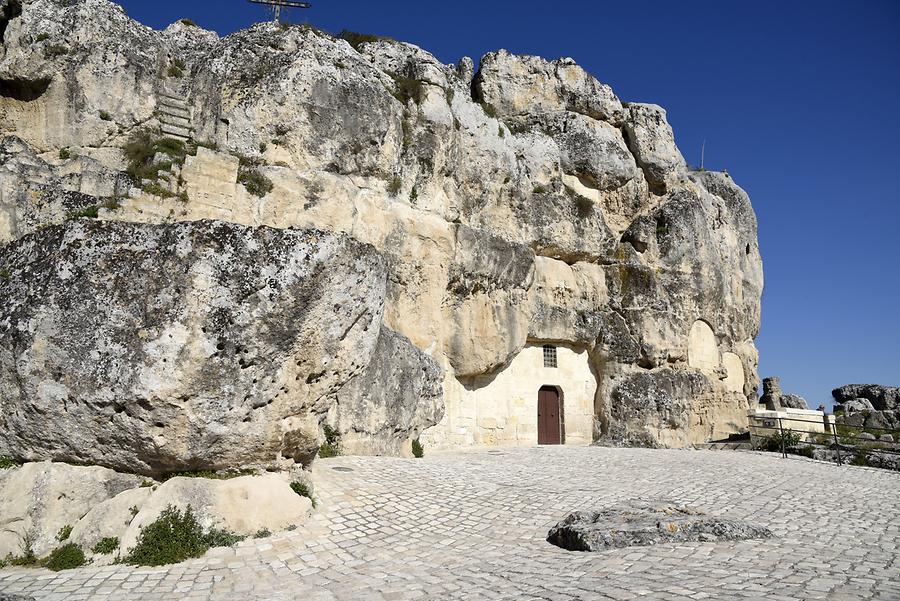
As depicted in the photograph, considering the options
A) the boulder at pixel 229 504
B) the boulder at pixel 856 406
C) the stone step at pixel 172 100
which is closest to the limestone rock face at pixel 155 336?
the boulder at pixel 229 504

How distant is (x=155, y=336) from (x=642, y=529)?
6.57m

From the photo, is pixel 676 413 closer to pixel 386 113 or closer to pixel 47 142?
pixel 386 113

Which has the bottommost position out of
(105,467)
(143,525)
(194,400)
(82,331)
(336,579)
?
(336,579)

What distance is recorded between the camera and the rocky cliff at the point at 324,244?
7.97 metres

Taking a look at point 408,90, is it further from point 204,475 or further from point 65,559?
point 65,559

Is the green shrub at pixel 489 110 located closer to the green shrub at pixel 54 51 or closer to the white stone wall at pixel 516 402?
the white stone wall at pixel 516 402

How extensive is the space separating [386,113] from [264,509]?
43.2 feet

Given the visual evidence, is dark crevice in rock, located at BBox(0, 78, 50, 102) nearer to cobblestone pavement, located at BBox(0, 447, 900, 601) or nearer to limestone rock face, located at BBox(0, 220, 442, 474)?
limestone rock face, located at BBox(0, 220, 442, 474)

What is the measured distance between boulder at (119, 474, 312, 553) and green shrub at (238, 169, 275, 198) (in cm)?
898

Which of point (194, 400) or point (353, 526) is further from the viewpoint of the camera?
point (353, 526)

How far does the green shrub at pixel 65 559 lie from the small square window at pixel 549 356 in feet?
58.9

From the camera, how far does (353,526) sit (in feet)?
29.4

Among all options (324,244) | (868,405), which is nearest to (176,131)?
(324,244)

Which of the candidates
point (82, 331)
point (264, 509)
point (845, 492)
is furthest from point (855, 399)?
point (82, 331)
